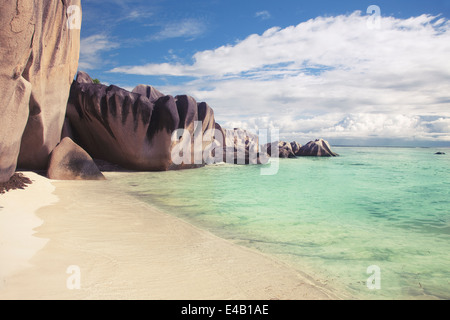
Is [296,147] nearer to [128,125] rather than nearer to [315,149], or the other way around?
[315,149]

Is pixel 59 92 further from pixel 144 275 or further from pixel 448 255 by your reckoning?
pixel 448 255

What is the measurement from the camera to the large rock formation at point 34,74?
548cm

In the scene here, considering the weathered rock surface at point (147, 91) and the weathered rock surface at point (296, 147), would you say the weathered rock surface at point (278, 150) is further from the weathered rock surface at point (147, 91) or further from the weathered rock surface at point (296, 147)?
the weathered rock surface at point (147, 91)

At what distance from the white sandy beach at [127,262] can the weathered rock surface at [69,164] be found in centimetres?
468

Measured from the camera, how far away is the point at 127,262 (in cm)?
340

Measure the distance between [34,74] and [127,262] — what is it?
286 inches

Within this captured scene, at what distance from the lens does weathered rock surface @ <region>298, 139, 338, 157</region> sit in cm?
4184

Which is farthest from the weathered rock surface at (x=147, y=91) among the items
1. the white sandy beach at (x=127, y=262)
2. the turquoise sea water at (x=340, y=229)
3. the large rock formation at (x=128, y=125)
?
the white sandy beach at (x=127, y=262)

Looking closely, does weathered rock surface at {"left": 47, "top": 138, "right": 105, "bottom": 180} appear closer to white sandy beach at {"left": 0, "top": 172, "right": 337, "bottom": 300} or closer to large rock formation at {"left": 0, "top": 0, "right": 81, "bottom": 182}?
large rock formation at {"left": 0, "top": 0, "right": 81, "bottom": 182}

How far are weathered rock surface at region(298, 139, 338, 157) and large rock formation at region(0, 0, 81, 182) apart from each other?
3443cm

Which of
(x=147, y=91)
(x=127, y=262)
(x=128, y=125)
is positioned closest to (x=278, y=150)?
(x=147, y=91)

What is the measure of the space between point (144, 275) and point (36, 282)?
0.93 meters

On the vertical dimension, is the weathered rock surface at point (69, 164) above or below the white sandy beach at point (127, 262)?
above
